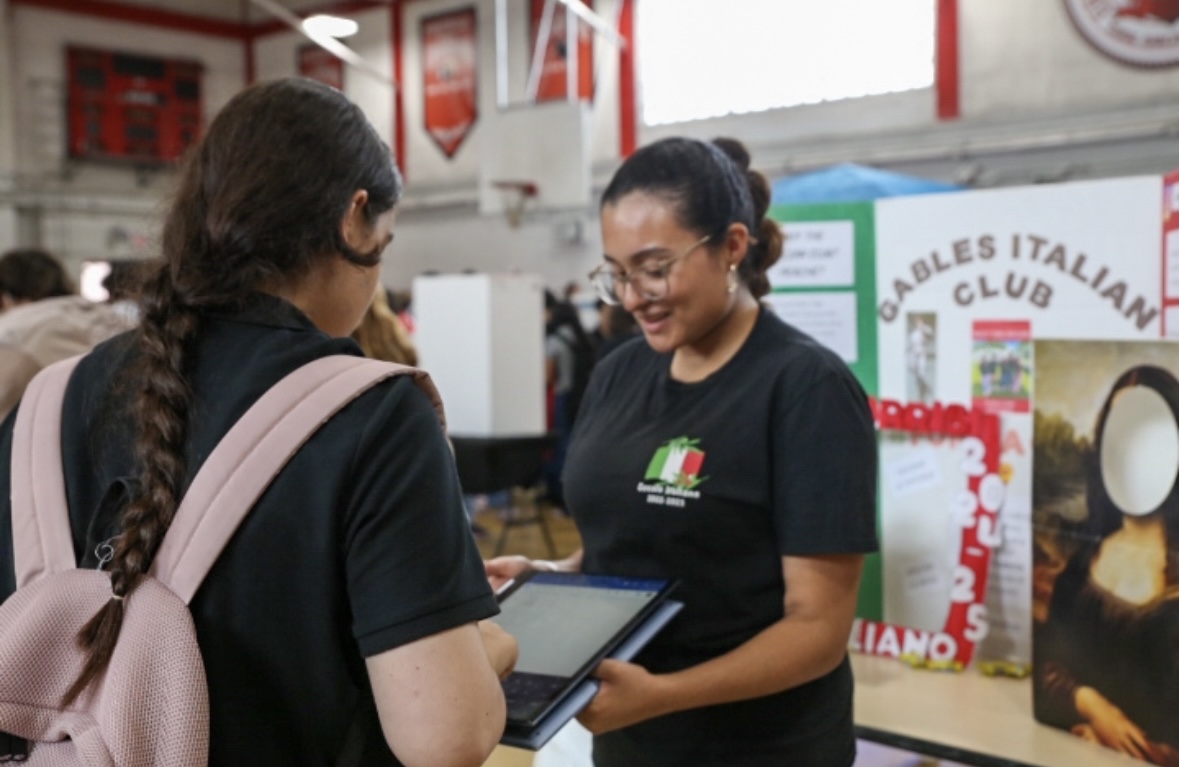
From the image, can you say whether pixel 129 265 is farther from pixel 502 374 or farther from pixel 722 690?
pixel 502 374

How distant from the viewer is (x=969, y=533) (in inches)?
88.4

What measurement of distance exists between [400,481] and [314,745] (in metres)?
0.23

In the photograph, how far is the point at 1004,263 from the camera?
2.21 metres

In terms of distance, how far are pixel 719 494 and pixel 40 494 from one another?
0.77 m

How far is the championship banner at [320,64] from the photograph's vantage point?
12.5 m

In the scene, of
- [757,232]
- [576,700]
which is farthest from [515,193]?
[576,700]

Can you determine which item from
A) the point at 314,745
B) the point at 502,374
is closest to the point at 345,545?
the point at 314,745

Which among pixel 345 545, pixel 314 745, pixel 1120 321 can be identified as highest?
pixel 1120 321

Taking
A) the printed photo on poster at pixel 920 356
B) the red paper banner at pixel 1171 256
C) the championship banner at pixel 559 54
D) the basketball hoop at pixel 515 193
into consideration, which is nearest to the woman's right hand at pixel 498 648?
the red paper banner at pixel 1171 256

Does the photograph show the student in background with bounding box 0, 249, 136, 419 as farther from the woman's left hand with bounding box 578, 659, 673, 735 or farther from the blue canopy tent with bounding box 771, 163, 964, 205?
the blue canopy tent with bounding box 771, 163, 964, 205

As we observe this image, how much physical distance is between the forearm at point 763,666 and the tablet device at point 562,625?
9cm

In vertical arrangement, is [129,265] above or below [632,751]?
above

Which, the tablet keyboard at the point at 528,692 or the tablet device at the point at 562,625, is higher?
the tablet device at the point at 562,625

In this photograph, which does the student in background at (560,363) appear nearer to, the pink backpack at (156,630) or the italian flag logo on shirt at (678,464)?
the italian flag logo on shirt at (678,464)
